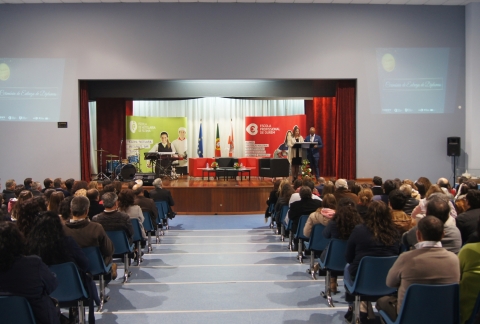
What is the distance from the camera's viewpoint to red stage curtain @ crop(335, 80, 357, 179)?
12477 mm

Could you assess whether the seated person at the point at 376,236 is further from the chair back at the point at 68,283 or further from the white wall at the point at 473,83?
the white wall at the point at 473,83

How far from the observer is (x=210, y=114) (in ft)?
56.8

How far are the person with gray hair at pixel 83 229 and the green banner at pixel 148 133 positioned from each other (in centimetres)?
1109

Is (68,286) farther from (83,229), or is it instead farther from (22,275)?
(22,275)

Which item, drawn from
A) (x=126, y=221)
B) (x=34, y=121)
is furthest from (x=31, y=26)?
(x=126, y=221)

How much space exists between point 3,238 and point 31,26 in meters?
10.9

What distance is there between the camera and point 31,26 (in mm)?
12023

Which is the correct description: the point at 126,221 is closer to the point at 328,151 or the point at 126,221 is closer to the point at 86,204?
the point at 86,204

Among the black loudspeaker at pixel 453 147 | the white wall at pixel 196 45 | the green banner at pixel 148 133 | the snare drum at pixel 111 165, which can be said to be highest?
the white wall at pixel 196 45

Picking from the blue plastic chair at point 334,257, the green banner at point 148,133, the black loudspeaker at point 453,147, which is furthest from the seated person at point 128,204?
the green banner at point 148,133

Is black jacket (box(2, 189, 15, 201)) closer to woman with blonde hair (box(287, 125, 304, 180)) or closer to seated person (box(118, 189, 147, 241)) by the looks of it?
seated person (box(118, 189, 147, 241))

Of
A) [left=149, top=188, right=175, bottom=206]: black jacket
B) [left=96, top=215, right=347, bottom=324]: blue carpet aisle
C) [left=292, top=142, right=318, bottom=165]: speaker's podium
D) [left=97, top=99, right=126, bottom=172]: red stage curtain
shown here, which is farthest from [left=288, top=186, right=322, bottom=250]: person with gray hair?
[left=97, top=99, right=126, bottom=172]: red stage curtain

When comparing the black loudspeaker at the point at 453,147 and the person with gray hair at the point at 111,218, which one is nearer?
the person with gray hair at the point at 111,218

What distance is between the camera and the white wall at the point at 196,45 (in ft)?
39.5
